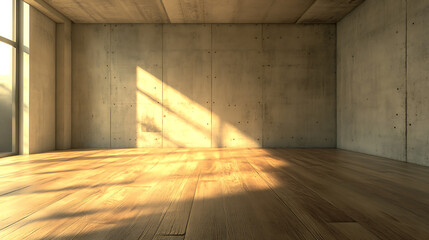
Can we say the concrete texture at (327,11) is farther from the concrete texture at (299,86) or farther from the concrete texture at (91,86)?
the concrete texture at (91,86)

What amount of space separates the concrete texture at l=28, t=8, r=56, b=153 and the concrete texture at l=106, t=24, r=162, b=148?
4.32ft

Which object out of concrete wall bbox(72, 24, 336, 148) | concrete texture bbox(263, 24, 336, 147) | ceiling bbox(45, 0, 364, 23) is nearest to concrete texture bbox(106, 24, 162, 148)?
concrete wall bbox(72, 24, 336, 148)

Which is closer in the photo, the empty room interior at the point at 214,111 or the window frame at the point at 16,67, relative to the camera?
the empty room interior at the point at 214,111

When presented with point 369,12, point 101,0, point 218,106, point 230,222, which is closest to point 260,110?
point 218,106

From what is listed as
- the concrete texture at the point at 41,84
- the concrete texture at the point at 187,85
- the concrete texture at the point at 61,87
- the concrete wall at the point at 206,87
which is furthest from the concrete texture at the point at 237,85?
the concrete texture at the point at 41,84

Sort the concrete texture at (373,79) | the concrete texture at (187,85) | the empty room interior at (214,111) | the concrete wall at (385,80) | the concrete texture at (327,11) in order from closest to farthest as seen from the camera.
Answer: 1. the empty room interior at (214,111)
2. the concrete wall at (385,80)
3. the concrete texture at (373,79)
4. the concrete texture at (327,11)
5. the concrete texture at (187,85)

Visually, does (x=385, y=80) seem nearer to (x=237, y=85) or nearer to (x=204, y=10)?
(x=237, y=85)

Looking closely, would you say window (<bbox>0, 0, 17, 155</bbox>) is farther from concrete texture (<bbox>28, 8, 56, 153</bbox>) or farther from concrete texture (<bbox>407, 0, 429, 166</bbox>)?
concrete texture (<bbox>407, 0, 429, 166</bbox>)

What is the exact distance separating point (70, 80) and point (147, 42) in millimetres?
2099

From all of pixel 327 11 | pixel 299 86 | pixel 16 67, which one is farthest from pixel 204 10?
pixel 16 67

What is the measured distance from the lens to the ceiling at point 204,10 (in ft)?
18.2

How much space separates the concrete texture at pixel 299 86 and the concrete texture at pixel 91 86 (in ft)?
12.8

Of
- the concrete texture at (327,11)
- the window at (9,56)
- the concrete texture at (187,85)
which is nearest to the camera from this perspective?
the window at (9,56)

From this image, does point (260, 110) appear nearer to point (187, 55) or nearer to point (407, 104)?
point (187, 55)
